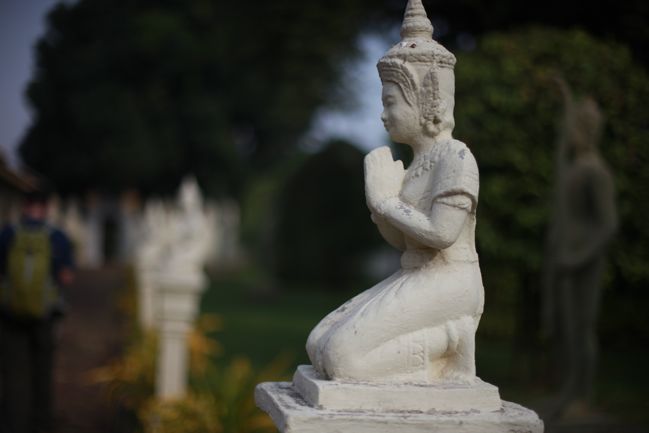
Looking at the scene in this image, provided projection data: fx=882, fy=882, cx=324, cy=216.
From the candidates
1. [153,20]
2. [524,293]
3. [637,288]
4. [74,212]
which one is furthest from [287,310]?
[74,212]

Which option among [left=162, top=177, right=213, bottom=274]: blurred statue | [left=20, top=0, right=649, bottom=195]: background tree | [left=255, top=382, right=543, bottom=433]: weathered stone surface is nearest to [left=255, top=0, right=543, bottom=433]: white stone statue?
[left=255, top=382, right=543, bottom=433]: weathered stone surface

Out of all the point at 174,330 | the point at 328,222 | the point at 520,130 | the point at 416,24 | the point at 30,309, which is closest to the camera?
the point at 416,24

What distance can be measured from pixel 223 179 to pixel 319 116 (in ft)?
13.3

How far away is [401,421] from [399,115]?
3.37 feet

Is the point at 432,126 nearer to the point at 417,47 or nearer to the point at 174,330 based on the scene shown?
the point at 417,47

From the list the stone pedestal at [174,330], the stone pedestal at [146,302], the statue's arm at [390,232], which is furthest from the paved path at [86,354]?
the statue's arm at [390,232]

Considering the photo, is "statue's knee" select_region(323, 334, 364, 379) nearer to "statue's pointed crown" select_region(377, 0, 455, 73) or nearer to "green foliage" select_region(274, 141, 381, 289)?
"statue's pointed crown" select_region(377, 0, 455, 73)

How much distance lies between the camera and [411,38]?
306 centimetres

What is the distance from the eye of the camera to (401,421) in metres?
2.70

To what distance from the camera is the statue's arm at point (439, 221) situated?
286 cm

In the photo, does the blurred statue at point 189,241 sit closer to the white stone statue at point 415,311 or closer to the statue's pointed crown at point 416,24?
the white stone statue at point 415,311

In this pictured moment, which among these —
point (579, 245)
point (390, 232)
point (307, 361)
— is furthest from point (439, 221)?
Result: point (307, 361)

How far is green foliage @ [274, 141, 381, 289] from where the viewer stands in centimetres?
2311

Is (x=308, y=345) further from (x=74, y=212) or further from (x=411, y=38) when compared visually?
(x=74, y=212)
